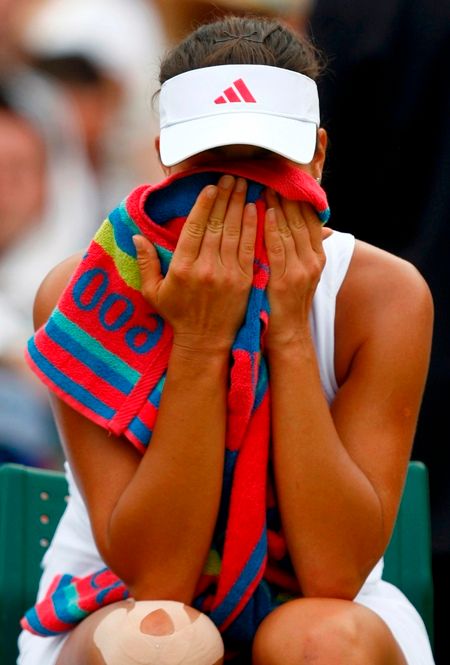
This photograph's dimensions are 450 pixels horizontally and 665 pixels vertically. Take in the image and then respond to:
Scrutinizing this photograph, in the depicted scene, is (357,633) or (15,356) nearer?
(357,633)

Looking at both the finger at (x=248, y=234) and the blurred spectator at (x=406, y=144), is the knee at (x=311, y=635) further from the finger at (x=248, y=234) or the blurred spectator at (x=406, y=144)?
the blurred spectator at (x=406, y=144)

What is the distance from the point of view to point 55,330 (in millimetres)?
1984

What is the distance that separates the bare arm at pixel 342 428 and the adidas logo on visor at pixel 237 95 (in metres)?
0.16

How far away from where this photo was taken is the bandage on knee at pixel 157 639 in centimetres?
177

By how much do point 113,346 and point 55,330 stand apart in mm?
84

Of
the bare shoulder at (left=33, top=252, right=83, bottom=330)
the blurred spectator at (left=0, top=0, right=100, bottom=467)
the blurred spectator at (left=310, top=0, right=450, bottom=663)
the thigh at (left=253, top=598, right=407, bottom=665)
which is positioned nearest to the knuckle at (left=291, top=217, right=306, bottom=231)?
the bare shoulder at (left=33, top=252, right=83, bottom=330)

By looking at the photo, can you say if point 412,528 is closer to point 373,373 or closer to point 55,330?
point 373,373

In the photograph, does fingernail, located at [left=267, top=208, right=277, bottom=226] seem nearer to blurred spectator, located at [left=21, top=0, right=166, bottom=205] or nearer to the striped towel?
the striped towel

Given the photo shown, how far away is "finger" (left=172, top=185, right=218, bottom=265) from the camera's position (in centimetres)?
190

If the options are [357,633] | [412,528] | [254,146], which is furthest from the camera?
[412,528]

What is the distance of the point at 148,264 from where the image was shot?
1.94 meters

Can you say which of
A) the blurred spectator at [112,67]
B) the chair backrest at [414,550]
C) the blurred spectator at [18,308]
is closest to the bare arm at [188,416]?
the chair backrest at [414,550]

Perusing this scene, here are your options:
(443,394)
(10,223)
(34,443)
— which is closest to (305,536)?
(443,394)

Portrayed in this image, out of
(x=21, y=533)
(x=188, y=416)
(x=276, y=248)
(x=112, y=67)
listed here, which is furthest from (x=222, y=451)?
(x=112, y=67)
